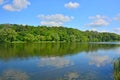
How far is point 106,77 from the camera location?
548 inches

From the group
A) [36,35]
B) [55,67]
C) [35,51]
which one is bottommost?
[55,67]

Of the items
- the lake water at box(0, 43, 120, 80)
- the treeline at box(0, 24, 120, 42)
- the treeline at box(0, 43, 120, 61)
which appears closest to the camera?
the lake water at box(0, 43, 120, 80)

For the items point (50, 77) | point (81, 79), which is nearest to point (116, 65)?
point (81, 79)

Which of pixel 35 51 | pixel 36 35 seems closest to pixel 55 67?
pixel 35 51

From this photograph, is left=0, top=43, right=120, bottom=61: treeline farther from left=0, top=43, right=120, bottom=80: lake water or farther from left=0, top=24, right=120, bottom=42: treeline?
left=0, top=24, right=120, bottom=42: treeline

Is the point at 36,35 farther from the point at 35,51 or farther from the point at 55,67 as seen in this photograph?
the point at 55,67

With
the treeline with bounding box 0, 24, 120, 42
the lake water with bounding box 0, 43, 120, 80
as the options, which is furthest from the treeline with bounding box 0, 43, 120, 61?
the treeline with bounding box 0, 24, 120, 42

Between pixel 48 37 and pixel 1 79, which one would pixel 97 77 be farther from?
pixel 48 37

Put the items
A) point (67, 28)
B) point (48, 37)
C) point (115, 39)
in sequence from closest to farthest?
point (48, 37) < point (67, 28) < point (115, 39)

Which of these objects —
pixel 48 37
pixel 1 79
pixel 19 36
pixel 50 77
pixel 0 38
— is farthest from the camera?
pixel 48 37

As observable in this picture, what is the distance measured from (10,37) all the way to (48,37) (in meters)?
22.9

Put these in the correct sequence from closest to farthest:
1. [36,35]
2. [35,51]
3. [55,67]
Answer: [55,67] → [35,51] → [36,35]

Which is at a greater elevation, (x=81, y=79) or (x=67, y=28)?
(x=67, y=28)

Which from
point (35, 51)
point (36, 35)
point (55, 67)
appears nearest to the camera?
point (55, 67)
